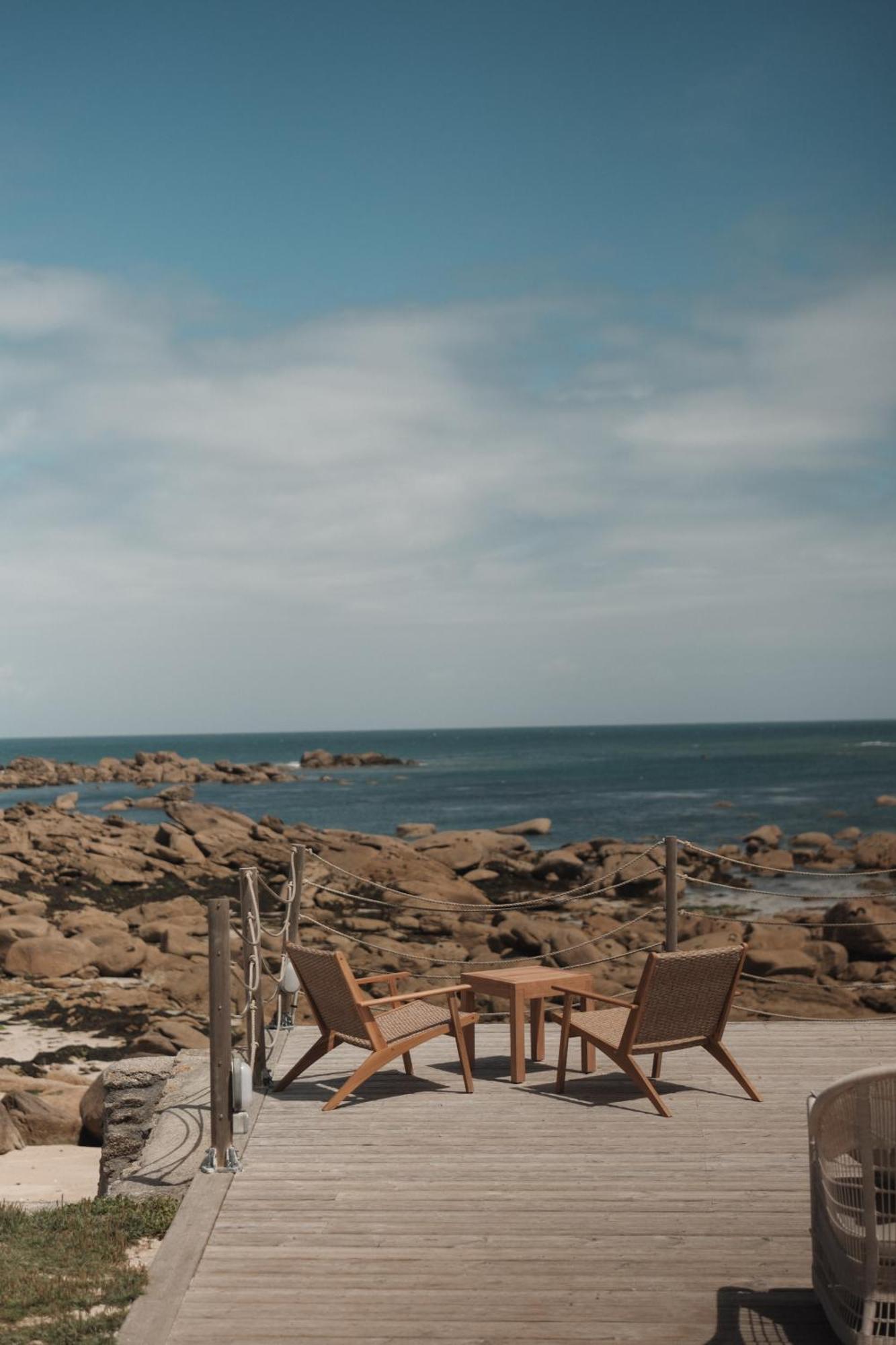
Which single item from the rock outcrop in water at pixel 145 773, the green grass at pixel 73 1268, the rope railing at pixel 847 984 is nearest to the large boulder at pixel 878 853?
the rope railing at pixel 847 984

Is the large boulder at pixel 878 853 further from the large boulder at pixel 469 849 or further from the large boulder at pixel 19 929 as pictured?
the large boulder at pixel 19 929

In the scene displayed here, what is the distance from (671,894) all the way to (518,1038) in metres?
1.87

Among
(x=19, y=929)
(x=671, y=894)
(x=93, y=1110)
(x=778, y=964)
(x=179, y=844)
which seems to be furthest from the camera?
(x=179, y=844)

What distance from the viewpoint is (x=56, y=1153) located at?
8.11 metres

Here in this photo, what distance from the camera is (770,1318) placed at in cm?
383

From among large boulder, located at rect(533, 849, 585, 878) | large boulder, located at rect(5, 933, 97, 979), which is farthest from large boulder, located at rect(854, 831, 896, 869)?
large boulder, located at rect(5, 933, 97, 979)

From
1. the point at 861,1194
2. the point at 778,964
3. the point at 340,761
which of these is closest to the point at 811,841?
the point at 778,964

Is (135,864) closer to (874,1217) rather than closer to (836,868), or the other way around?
(836,868)

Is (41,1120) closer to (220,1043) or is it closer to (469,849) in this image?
(220,1043)

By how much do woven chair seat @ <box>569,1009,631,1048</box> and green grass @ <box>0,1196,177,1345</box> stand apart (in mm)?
2274

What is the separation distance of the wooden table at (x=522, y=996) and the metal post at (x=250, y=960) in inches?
45.7

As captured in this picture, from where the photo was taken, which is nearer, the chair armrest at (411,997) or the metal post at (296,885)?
the chair armrest at (411,997)

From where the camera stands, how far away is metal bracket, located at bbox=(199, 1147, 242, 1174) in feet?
17.3

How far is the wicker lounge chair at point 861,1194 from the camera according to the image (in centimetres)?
316
